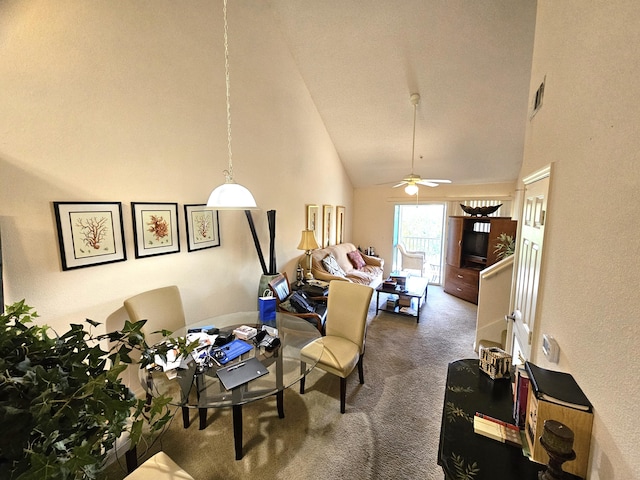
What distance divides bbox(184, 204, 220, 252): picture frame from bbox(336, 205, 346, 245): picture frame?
3.28 meters

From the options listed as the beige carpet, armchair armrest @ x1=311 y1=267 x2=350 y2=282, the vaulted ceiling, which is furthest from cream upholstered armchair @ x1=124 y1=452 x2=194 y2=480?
the vaulted ceiling

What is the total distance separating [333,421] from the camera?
206cm

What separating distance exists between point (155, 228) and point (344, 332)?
197 cm

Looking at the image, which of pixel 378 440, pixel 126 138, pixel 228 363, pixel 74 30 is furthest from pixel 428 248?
pixel 74 30

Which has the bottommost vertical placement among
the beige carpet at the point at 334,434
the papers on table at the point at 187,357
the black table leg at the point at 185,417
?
the beige carpet at the point at 334,434

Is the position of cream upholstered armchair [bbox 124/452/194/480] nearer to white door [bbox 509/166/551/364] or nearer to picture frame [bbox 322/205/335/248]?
white door [bbox 509/166/551/364]

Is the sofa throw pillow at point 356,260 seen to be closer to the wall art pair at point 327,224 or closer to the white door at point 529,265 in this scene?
the wall art pair at point 327,224

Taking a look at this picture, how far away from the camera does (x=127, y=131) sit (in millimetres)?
2037

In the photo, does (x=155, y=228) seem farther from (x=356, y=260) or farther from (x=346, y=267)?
(x=356, y=260)

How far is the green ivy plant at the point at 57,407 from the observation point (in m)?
0.48

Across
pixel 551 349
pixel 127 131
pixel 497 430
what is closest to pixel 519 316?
pixel 551 349

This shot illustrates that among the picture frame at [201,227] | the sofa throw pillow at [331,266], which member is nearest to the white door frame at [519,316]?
the picture frame at [201,227]

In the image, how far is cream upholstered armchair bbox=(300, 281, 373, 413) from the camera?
2135 millimetres

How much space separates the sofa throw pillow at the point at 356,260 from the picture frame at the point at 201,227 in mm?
3282
